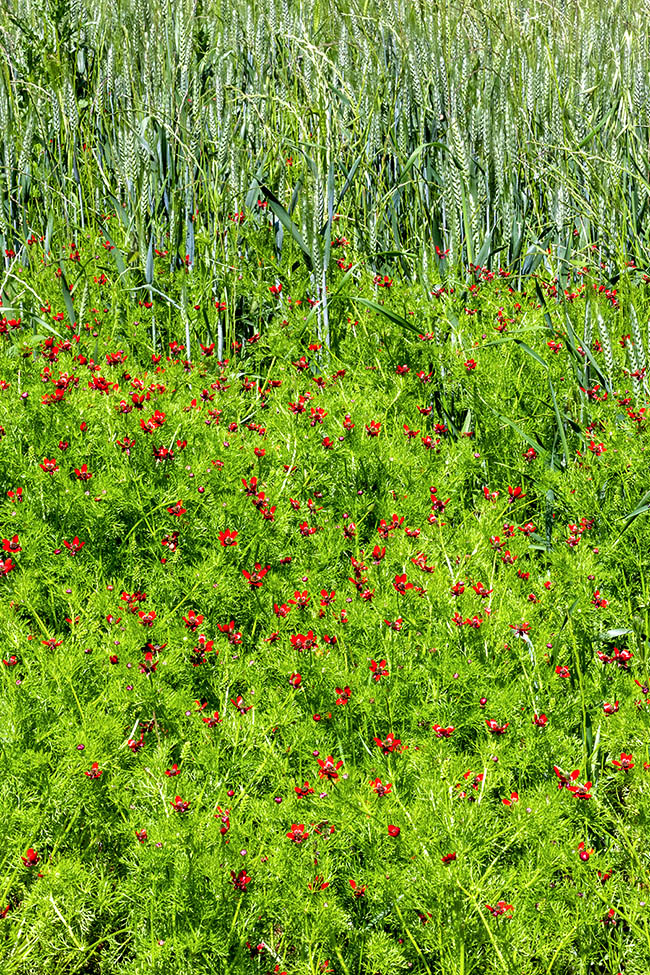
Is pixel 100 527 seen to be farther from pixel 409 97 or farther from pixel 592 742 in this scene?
pixel 409 97

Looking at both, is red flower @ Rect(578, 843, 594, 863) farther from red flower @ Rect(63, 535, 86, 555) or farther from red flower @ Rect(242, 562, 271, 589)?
red flower @ Rect(63, 535, 86, 555)

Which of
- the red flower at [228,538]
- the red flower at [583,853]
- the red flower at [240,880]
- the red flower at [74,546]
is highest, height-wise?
the red flower at [228,538]

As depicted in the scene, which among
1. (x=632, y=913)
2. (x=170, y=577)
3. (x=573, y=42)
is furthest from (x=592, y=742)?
(x=573, y=42)

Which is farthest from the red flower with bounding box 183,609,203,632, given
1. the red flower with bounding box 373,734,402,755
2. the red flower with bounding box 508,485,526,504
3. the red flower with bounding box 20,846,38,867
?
the red flower with bounding box 508,485,526,504

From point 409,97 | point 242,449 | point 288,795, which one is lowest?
point 288,795

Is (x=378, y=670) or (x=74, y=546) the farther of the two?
(x=74, y=546)

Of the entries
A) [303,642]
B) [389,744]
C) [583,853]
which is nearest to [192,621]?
[303,642]

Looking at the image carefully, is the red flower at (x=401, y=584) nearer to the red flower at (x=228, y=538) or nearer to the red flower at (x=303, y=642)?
the red flower at (x=303, y=642)

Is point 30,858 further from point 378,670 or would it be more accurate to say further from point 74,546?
point 74,546

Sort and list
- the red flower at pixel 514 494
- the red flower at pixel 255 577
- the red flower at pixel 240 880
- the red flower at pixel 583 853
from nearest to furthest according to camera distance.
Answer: the red flower at pixel 240 880 < the red flower at pixel 583 853 < the red flower at pixel 255 577 < the red flower at pixel 514 494

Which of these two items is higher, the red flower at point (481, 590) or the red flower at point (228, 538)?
the red flower at point (228, 538)

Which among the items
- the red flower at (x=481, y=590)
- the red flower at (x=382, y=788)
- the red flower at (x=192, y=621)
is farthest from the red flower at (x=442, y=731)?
the red flower at (x=192, y=621)

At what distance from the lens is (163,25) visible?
170 inches

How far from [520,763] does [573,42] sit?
13.0ft
